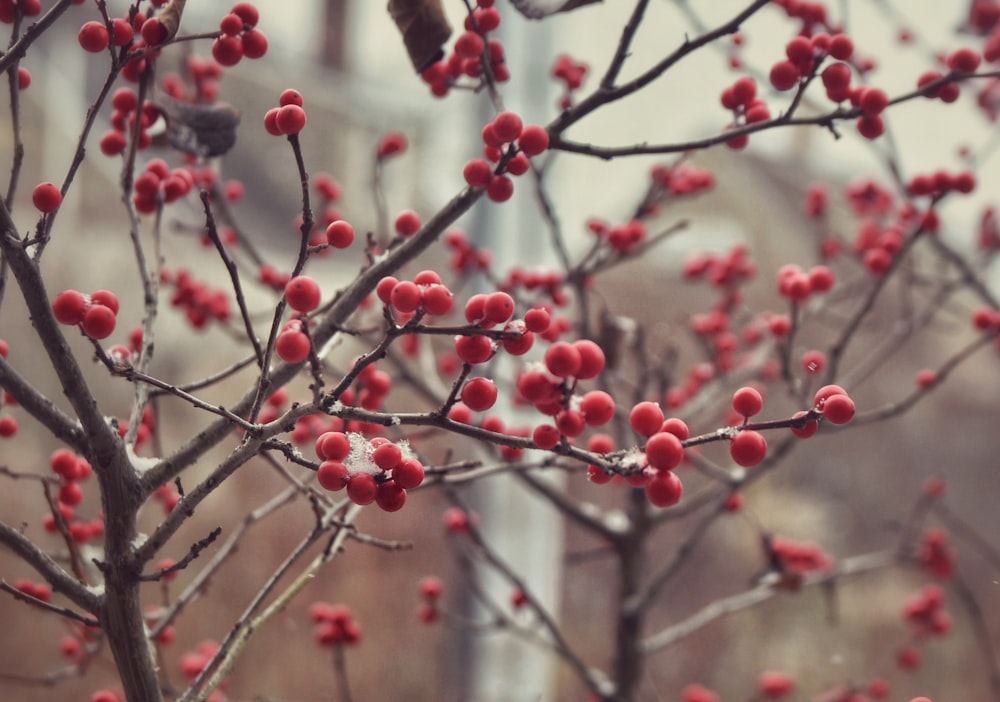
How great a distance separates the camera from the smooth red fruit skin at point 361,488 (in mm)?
360

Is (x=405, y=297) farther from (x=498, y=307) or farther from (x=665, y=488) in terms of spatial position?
(x=665, y=488)

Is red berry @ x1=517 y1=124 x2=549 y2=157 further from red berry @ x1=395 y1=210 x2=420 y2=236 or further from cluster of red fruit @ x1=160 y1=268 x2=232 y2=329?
cluster of red fruit @ x1=160 y1=268 x2=232 y2=329

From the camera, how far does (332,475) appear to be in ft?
1.19

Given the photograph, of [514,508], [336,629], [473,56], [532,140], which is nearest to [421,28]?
[473,56]

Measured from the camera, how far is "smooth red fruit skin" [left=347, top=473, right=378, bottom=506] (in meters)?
0.36

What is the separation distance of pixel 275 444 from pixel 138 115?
0.28 m

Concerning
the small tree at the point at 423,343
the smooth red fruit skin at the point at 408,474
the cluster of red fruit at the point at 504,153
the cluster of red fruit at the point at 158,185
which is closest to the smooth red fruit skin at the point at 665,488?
the small tree at the point at 423,343

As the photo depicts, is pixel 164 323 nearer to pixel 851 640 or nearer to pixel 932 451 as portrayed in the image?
pixel 851 640

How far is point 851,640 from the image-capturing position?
1640 mm

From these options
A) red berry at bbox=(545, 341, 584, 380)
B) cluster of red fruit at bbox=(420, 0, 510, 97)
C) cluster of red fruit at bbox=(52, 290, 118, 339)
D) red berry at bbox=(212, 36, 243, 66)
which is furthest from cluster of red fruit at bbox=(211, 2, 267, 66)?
red berry at bbox=(545, 341, 584, 380)

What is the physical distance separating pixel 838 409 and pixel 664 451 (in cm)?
9

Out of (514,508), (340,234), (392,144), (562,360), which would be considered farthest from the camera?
(514,508)

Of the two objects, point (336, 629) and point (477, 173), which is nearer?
point (477, 173)

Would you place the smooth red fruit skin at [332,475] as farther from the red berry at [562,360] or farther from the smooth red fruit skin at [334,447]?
the red berry at [562,360]
